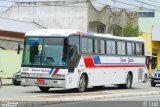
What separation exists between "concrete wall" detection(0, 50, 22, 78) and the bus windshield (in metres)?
16.4

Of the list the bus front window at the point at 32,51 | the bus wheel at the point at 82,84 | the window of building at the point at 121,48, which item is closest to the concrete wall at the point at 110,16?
the window of building at the point at 121,48

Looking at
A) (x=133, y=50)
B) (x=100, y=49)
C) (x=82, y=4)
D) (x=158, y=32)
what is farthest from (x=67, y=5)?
(x=100, y=49)

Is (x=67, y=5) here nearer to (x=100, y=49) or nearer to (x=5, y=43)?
(x=5, y=43)

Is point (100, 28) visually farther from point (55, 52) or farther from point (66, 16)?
point (55, 52)

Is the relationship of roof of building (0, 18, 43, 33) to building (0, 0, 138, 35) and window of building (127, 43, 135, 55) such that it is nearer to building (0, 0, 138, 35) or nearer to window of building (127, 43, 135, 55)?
building (0, 0, 138, 35)

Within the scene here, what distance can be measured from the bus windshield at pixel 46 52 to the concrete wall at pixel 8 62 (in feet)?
53.9

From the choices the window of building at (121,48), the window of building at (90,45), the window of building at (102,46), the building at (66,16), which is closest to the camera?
the window of building at (90,45)

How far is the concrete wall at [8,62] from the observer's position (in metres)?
42.7

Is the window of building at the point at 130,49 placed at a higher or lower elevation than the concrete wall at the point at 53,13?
lower

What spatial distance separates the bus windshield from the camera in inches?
1006

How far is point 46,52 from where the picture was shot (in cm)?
2569

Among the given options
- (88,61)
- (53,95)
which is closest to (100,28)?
(88,61)

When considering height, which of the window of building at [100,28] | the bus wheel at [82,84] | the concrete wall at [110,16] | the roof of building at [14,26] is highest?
the concrete wall at [110,16]

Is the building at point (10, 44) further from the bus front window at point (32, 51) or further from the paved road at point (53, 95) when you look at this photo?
the bus front window at point (32, 51)
